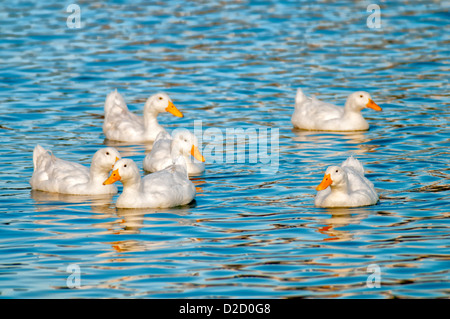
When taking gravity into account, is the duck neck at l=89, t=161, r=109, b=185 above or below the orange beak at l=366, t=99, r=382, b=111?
below

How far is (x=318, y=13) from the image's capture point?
2948 centimetres

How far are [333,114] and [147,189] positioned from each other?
636cm

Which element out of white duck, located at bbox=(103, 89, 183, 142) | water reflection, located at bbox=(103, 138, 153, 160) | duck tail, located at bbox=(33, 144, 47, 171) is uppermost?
white duck, located at bbox=(103, 89, 183, 142)

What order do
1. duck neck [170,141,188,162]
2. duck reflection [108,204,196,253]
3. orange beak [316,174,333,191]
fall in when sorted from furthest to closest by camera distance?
duck neck [170,141,188,162] → orange beak [316,174,333,191] → duck reflection [108,204,196,253]

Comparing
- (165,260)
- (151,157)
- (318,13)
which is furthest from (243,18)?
(165,260)

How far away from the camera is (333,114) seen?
18.2 m

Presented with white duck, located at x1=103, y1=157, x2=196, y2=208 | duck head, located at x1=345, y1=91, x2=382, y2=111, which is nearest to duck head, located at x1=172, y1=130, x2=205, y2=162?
white duck, located at x1=103, y1=157, x2=196, y2=208

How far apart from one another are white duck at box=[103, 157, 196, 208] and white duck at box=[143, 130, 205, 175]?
150 cm

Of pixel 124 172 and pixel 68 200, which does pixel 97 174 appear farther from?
pixel 124 172

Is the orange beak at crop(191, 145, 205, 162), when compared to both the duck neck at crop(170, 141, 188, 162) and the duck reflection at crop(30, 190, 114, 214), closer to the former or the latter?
the duck neck at crop(170, 141, 188, 162)

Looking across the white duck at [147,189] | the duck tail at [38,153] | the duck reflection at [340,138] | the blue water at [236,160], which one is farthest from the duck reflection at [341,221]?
the duck tail at [38,153]

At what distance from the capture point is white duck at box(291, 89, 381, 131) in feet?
58.6

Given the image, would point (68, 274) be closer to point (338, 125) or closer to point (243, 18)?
point (338, 125)
